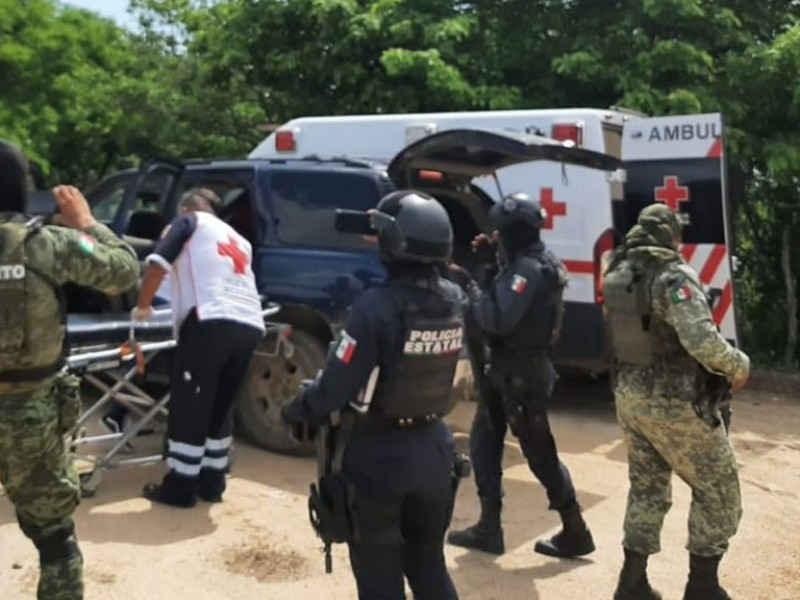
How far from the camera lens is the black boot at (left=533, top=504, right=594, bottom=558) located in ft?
17.4

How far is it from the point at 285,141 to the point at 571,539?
16.6 ft

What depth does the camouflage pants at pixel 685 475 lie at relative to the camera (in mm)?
4488

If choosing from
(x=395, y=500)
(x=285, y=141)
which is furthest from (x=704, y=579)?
(x=285, y=141)

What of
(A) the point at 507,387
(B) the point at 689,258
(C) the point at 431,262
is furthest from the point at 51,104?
(C) the point at 431,262

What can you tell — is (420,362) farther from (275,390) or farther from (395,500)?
(275,390)

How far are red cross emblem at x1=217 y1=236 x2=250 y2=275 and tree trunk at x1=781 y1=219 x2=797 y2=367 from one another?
647cm

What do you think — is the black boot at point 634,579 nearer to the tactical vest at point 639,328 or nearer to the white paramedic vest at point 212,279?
the tactical vest at point 639,328

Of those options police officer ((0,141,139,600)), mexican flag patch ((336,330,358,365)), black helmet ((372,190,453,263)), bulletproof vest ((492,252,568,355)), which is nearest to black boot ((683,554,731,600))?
bulletproof vest ((492,252,568,355))

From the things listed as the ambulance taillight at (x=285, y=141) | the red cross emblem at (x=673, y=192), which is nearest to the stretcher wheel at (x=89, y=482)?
the ambulance taillight at (x=285, y=141)

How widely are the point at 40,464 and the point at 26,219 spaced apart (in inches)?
34.5

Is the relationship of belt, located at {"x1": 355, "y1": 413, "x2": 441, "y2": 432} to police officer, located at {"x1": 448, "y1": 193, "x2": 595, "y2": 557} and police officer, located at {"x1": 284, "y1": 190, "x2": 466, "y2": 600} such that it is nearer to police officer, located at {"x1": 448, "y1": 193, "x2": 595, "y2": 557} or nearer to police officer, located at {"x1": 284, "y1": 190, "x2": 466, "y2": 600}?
police officer, located at {"x1": 284, "y1": 190, "x2": 466, "y2": 600}

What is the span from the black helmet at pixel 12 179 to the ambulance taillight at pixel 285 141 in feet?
17.7

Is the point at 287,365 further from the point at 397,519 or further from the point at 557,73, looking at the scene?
the point at 557,73

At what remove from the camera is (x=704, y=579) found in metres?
4.59
